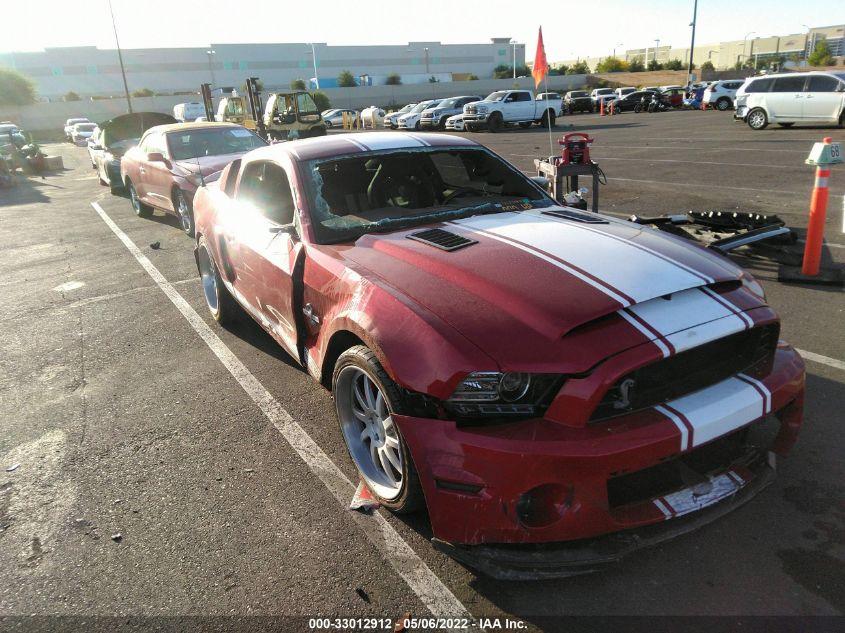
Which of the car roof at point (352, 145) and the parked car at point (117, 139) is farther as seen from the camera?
the parked car at point (117, 139)

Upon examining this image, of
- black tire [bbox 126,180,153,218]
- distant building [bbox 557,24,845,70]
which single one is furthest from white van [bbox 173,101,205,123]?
distant building [bbox 557,24,845,70]

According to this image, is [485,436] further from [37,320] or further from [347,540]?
[37,320]

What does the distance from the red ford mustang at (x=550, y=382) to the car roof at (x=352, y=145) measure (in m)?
0.84

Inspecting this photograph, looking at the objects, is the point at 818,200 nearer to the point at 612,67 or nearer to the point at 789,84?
the point at 789,84

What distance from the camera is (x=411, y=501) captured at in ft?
8.23

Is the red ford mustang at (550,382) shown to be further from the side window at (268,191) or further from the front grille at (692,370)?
the side window at (268,191)

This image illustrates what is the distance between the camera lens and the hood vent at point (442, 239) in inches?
117

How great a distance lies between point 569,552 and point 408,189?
2520 mm

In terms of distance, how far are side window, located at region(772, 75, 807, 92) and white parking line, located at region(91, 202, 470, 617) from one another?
20.9 meters

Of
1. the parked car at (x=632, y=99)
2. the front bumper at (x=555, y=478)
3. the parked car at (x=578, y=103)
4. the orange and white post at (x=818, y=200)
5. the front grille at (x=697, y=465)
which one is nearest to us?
the front bumper at (x=555, y=478)

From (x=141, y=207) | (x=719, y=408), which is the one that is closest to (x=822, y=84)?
(x=141, y=207)

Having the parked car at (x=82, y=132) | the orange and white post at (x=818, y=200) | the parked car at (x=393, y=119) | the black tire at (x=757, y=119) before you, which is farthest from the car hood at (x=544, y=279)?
the parked car at (x=82, y=132)

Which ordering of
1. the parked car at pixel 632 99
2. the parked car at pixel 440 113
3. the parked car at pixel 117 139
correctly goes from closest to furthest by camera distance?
the parked car at pixel 117 139, the parked car at pixel 440 113, the parked car at pixel 632 99

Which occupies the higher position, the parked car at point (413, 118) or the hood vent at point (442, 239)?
the parked car at point (413, 118)
